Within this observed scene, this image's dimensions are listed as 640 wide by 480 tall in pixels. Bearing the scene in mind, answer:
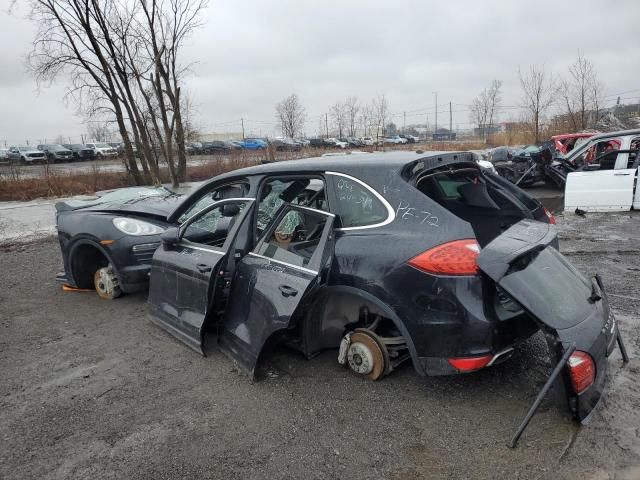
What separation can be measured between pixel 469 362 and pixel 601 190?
8.05 meters

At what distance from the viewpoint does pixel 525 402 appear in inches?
114

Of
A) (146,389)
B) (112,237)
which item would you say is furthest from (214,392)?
(112,237)

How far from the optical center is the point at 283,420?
292cm

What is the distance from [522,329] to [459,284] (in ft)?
1.93

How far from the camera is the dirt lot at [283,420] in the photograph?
245 cm

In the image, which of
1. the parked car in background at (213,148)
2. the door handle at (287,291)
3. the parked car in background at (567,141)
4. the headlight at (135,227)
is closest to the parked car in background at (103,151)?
the parked car in background at (213,148)

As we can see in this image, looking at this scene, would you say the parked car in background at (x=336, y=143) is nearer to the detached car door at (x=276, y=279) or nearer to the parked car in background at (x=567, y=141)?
the parked car in background at (x=567, y=141)

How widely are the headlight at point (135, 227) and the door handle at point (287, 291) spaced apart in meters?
2.76

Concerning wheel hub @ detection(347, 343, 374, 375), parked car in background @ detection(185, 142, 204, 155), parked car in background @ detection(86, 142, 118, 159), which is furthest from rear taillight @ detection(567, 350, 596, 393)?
parked car in background @ detection(86, 142, 118, 159)

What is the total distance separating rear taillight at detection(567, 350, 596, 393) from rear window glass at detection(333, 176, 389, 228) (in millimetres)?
1304

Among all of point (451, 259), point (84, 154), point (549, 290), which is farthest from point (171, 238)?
point (84, 154)

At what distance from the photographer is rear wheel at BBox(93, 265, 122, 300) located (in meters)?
5.52

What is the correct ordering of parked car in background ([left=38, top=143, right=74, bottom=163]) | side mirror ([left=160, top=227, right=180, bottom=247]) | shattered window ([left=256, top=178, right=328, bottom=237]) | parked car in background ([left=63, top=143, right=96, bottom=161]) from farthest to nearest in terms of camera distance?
1. parked car in background ([left=63, top=143, right=96, bottom=161])
2. parked car in background ([left=38, top=143, right=74, bottom=163])
3. side mirror ([left=160, top=227, right=180, bottom=247])
4. shattered window ([left=256, top=178, right=328, bottom=237])

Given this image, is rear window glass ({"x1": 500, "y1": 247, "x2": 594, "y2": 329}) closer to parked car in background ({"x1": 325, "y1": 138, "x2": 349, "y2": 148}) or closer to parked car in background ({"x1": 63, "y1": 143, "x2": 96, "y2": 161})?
parked car in background ({"x1": 63, "y1": 143, "x2": 96, "y2": 161})
